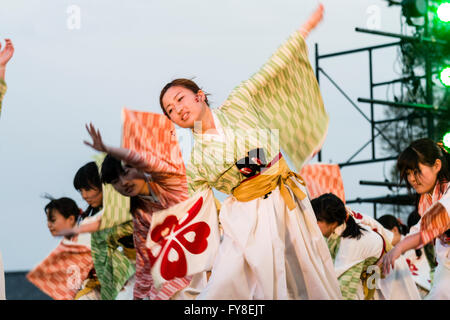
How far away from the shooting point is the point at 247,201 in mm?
4293

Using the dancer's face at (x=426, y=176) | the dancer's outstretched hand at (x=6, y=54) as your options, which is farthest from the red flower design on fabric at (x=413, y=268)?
the dancer's outstretched hand at (x=6, y=54)

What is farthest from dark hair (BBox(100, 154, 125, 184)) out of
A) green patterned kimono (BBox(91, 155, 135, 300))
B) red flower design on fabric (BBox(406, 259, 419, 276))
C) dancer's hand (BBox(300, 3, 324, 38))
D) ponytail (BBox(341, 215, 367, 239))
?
red flower design on fabric (BBox(406, 259, 419, 276))

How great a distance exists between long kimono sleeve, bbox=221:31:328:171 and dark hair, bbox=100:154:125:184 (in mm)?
821

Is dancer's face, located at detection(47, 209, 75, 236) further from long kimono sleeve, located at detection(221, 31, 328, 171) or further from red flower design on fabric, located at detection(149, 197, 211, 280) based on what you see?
long kimono sleeve, located at detection(221, 31, 328, 171)

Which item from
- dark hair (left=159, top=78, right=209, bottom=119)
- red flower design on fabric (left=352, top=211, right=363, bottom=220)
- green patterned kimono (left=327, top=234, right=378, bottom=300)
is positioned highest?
dark hair (left=159, top=78, right=209, bottom=119)

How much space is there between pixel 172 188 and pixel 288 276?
3.25ft

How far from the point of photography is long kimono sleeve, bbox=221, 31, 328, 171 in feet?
14.8

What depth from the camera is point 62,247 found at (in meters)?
5.66

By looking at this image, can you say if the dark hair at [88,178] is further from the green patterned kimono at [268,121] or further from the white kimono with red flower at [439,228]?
the white kimono with red flower at [439,228]

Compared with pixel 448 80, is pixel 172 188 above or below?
below

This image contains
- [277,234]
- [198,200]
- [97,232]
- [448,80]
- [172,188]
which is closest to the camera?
[277,234]
